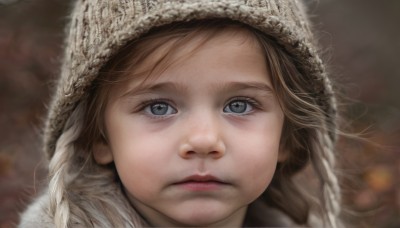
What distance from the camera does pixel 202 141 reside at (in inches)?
93.7

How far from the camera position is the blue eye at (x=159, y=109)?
253 cm

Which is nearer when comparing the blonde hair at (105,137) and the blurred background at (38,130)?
the blonde hair at (105,137)

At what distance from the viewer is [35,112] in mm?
4426

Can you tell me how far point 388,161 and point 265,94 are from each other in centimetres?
215

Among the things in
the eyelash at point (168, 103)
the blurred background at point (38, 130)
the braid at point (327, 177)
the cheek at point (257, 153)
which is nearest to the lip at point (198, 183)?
the cheek at point (257, 153)

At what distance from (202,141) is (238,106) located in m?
0.27

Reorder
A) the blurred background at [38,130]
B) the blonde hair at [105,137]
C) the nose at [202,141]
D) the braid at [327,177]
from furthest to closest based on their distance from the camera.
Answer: the blurred background at [38,130] → the braid at [327,177] → the blonde hair at [105,137] → the nose at [202,141]

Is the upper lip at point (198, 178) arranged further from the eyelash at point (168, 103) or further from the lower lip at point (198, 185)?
the eyelash at point (168, 103)

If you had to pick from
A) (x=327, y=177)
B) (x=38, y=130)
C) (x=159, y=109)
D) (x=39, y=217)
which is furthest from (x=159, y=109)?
(x=38, y=130)

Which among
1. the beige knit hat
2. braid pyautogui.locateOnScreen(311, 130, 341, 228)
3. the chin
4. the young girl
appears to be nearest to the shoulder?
the young girl

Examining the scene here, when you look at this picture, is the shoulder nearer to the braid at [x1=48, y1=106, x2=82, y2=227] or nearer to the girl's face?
the braid at [x1=48, y1=106, x2=82, y2=227]

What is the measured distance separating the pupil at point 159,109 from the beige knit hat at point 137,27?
243 mm

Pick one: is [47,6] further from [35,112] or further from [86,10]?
[86,10]

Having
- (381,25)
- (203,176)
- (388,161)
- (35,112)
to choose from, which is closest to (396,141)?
(388,161)
